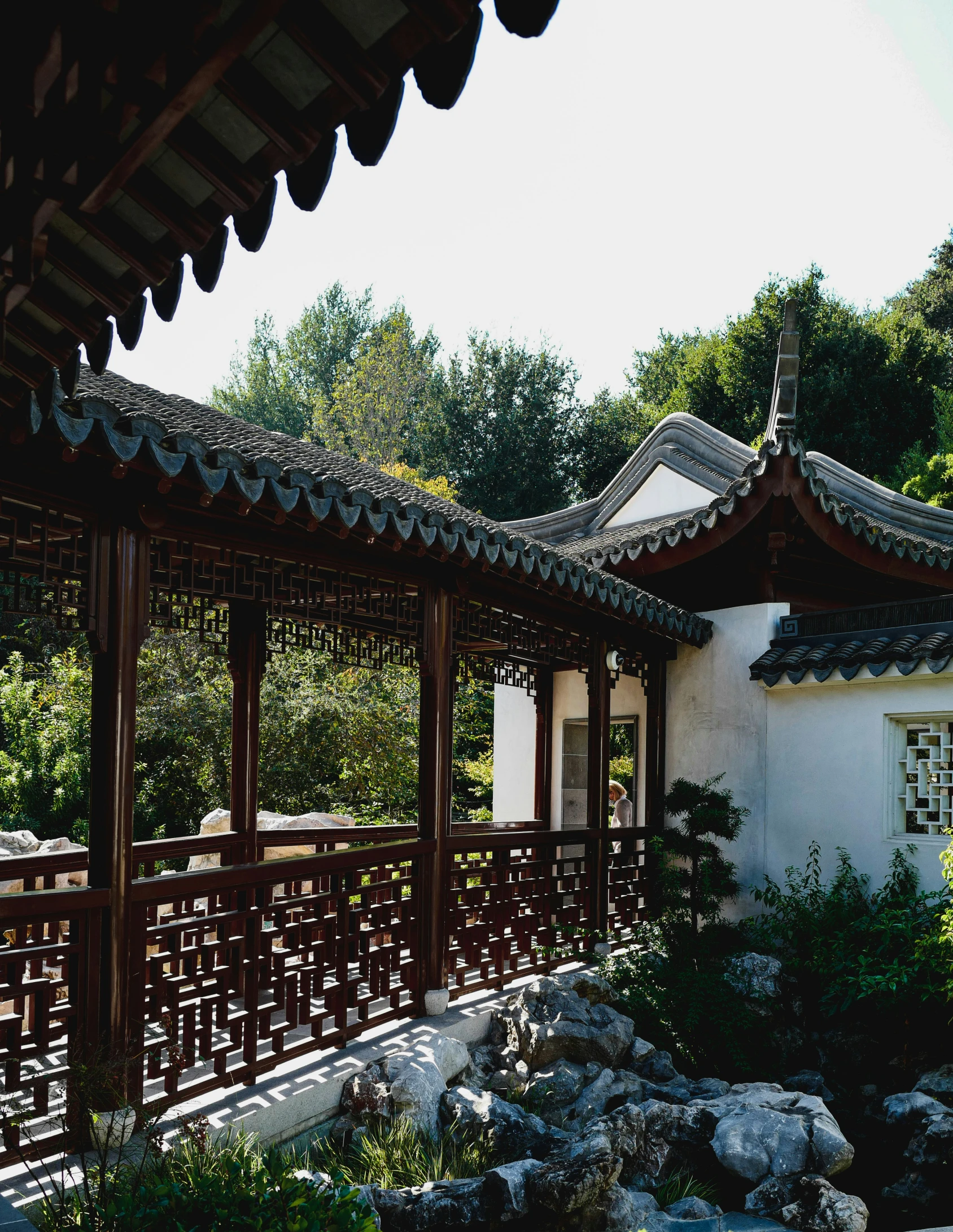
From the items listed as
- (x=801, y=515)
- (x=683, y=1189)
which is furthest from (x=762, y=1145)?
(x=801, y=515)

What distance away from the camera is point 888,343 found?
22.0 metres

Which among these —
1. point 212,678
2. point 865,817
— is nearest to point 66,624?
point 865,817

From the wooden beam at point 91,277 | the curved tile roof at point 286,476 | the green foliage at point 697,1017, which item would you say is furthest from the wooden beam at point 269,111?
the green foliage at point 697,1017

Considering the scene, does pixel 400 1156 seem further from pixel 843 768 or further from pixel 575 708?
pixel 575 708

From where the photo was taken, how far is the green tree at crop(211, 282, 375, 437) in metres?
28.6

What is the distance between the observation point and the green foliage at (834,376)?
842 inches

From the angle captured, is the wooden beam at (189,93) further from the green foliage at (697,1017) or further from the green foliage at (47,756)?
the green foliage at (47,756)

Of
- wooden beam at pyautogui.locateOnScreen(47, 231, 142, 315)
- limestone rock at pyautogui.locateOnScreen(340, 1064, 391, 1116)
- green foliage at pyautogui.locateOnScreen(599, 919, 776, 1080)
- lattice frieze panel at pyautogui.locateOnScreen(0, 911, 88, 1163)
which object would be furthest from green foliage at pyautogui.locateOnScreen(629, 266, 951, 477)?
wooden beam at pyautogui.locateOnScreen(47, 231, 142, 315)

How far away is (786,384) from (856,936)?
13.2ft

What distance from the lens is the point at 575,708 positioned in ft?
30.3

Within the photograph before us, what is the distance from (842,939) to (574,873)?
5.97ft

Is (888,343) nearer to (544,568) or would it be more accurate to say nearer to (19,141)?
(544,568)

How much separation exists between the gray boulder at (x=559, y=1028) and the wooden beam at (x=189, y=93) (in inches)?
193

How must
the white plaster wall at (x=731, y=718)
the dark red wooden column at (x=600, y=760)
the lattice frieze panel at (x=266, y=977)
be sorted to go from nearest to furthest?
1. the lattice frieze panel at (x=266, y=977)
2. the dark red wooden column at (x=600, y=760)
3. the white plaster wall at (x=731, y=718)
